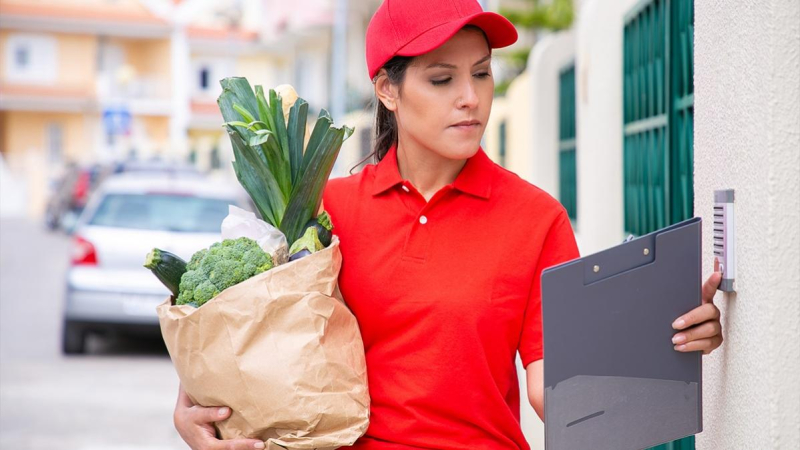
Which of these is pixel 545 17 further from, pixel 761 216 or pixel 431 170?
pixel 761 216

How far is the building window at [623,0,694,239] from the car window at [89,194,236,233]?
561 cm

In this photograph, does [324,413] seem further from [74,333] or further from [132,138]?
[132,138]

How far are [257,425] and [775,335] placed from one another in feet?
3.51

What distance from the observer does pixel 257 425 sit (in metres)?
2.42

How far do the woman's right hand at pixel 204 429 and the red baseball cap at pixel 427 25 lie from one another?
35.1 inches

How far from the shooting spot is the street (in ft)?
24.8

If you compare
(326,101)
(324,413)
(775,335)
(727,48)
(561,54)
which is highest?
(326,101)

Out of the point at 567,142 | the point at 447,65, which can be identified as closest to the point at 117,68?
the point at 567,142

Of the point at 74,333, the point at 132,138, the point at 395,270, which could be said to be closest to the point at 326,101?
the point at 132,138

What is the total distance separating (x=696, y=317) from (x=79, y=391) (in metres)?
7.58

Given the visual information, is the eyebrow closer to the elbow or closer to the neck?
the neck

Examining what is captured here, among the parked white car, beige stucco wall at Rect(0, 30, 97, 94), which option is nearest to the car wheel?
the parked white car

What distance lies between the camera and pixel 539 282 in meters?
2.58

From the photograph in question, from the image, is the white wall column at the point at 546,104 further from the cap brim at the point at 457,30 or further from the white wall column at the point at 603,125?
the cap brim at the point at 457,30
